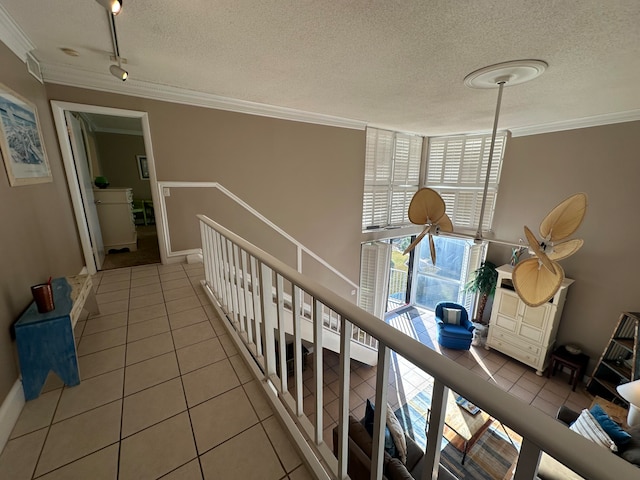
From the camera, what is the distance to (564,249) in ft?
6.70

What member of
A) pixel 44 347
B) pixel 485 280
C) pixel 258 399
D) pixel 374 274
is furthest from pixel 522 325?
pixel 44 347

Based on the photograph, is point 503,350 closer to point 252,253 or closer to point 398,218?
point 398,218

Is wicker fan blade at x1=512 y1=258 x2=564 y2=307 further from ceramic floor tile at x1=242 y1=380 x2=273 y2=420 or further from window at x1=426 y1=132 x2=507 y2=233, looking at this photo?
window at x1=426 y1=132 x2=507 y2=233

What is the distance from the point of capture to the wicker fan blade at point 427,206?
241 cm

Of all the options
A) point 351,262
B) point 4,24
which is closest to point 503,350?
point 351,262

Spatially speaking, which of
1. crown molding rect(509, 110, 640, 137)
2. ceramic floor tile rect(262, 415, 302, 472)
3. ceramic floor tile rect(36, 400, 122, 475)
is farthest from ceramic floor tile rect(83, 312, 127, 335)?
crown molding rect(509, 110, 640, 137)

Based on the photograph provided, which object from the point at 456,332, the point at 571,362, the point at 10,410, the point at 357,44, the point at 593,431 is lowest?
the point at 456,332

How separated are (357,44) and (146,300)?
9.32 feet

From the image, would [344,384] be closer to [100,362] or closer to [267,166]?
[100,362]

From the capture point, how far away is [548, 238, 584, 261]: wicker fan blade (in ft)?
6.45

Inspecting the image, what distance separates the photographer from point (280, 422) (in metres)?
1.30

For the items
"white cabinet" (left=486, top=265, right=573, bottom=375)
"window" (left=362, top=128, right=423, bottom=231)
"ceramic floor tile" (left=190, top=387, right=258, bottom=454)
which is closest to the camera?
"ceramic floor tile" (left=190, top=387, right=258, bottom=454)

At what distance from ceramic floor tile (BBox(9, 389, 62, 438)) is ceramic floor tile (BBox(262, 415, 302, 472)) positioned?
109 centimetres

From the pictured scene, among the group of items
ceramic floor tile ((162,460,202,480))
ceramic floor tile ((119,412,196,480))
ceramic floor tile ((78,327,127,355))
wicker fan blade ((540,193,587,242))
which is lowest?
ceramic floor tile ((162,460,202,480))
